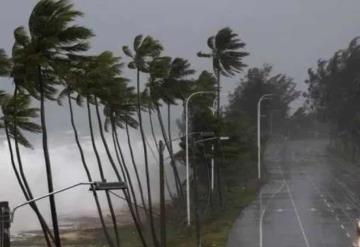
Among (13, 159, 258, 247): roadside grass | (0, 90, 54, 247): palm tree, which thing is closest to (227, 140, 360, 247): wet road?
(13, 159, 258, 247): roadside grass

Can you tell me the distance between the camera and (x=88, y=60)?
37438 millimetres

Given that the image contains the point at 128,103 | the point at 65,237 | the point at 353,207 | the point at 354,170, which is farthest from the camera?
the point at 354,170

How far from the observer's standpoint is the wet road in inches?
2085

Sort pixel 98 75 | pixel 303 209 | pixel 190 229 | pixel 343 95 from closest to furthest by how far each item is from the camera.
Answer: pixel 98 75 → pixel 190 229 → pixel 303 209 → pixel 343 95

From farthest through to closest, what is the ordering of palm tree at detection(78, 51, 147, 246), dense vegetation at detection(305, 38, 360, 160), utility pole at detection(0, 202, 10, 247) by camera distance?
dense vegetation at detection(305, 38, 360, 160) → palm tree at detection(78, 51, 147, 246) → utility pole at detection(0, 202, 10, 247)

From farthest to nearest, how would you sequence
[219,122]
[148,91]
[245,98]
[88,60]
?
[245,98]
[219,122]
[148,91]
[88,60]

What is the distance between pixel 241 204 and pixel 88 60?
4251 cm

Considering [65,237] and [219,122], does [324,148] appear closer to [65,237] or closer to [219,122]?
[219,122]

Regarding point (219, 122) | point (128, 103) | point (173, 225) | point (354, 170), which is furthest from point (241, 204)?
point (354, 170)

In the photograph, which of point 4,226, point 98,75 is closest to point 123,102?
point 98,75

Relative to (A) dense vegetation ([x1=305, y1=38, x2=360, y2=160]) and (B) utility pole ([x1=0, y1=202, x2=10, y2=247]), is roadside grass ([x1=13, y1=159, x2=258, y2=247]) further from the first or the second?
(A) dense vegetation ([x1=305, y1=38, x2=360, y2=160])

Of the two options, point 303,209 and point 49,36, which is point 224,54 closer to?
point 303,209

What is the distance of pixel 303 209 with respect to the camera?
230 ft

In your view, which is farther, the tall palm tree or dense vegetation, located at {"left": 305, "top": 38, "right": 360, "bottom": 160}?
dense vegetation, located at {"left": 305, "top": 38, "right": 360, "bottom": 160}
